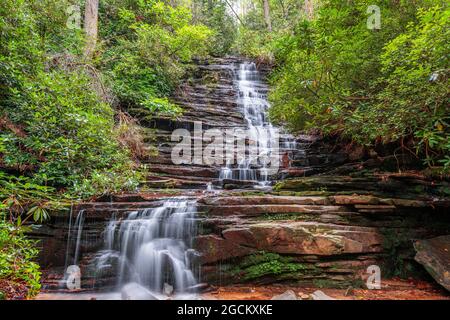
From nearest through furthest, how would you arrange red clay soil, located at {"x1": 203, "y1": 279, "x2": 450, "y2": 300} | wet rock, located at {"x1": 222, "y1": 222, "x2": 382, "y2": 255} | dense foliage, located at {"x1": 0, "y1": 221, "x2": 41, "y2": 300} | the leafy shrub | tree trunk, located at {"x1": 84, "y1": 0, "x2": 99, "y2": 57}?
dense foliage, located at {"x1": 0, "y1": 221, "x2": 41, "y2": 300}, red clay soil, located at {"x1": 203, "y1": 279, "x2": 450, "y2": 300}, the leafy shrub, wet rock, located at {"x1": 222, "y1": 222, "x2": 382, "y2": 255}, tree trunk, located at {"x1": 84, "y1": 0, "x2": 99, "y2": 57}

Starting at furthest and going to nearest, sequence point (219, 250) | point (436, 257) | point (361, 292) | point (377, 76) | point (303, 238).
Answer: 1. point (377, 76)
2. point (219, 250)
3. point (303, 238)
4. point (436, 257)
5. point (361, 292)

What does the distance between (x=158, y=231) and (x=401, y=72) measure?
520 cm

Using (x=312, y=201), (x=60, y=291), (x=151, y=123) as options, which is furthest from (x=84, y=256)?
(x=151, y=123)

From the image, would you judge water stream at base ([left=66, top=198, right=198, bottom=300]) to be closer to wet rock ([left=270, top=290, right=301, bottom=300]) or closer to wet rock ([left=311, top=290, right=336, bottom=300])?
wet rock ([left=270, top=290, right=301, bottom=300])

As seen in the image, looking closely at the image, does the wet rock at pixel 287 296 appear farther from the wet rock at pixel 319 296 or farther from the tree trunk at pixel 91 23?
the tree trunk at pixel 91 23

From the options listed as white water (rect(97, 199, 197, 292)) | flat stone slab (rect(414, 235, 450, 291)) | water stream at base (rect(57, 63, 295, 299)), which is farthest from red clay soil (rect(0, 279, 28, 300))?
flat stone slab (rect(414, 235, 450, 291))

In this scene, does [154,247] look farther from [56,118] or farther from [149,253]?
[56,118]

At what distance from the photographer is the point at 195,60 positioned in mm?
16438

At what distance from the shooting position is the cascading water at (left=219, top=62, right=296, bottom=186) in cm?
874

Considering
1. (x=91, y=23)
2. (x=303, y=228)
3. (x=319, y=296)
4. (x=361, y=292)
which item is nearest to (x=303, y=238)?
(x=303, y=228)

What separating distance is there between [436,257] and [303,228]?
2.10 metres

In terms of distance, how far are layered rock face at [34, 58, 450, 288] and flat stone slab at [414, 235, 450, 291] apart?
26 cm

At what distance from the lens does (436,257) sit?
476cm

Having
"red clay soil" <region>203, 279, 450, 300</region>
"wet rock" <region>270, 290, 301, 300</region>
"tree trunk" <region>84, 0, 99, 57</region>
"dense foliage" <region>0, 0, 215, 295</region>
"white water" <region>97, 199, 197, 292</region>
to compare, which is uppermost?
"tree trunk" <region>84, 0, 99, 57</region>
